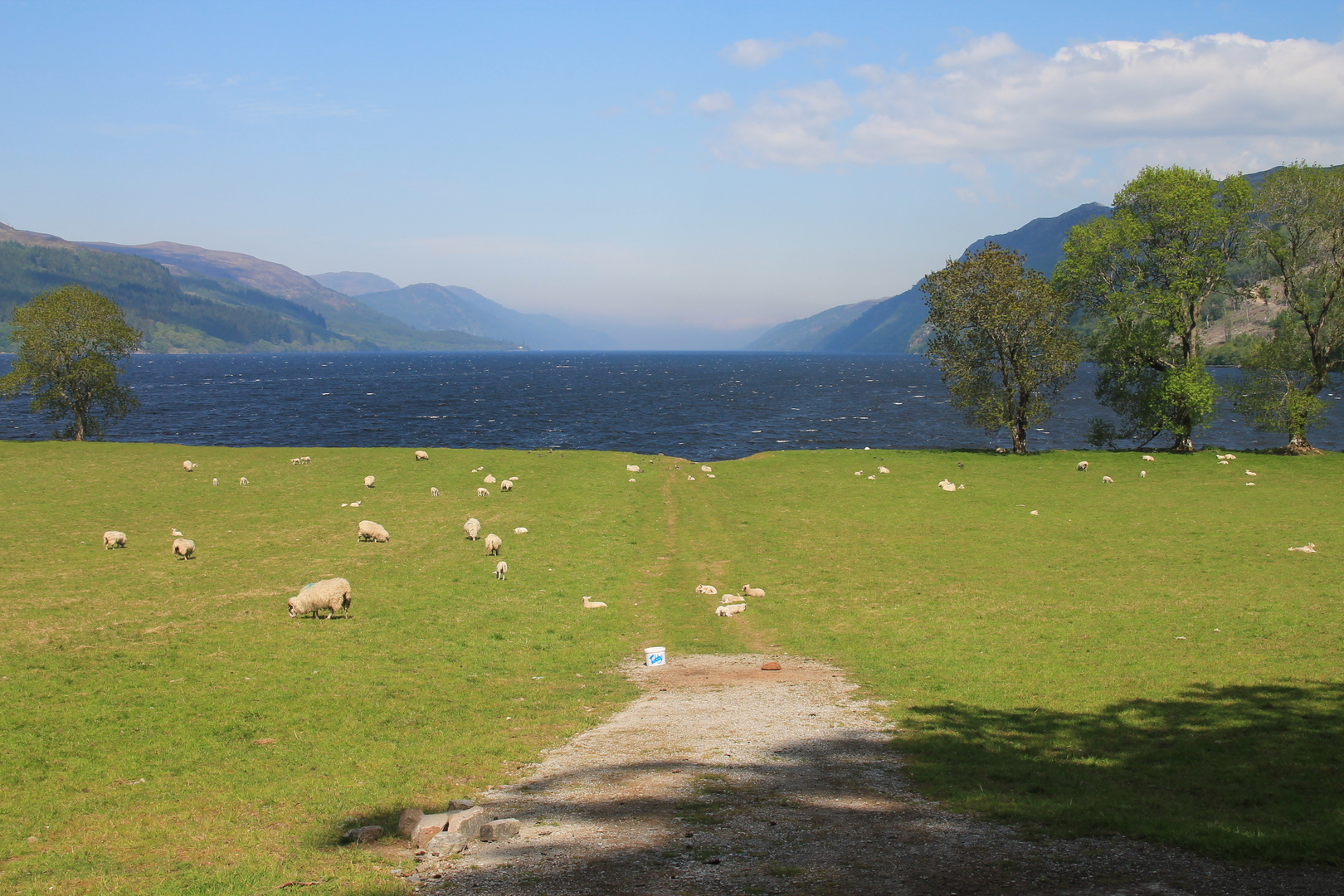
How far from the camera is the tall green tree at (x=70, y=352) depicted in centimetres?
6256

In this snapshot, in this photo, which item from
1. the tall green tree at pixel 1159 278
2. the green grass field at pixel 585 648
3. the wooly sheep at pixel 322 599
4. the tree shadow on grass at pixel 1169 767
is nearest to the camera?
the tree shadow on grass at pixel 1169 767

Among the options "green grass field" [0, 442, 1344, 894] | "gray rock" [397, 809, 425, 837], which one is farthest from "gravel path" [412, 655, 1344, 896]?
"gray rock" [397, 809, 425, 837]

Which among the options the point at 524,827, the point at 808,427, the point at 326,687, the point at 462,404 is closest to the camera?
the point at 524,827

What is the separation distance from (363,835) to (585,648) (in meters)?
10.9

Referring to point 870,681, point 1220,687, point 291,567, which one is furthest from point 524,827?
point 291,567

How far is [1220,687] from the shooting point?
51.2ft

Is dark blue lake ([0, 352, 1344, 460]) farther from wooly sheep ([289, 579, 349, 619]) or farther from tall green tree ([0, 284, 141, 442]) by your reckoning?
wooly sheep ([289, 579, 349, 619])

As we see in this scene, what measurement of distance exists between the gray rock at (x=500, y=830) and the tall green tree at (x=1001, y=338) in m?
52.6

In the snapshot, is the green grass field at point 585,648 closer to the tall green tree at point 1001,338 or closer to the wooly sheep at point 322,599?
the wooly sheep at point 322,599

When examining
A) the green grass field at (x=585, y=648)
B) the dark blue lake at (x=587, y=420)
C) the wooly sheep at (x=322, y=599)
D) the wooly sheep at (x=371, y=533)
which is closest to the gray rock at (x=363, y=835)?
the green grass field at (x=585, y=648)

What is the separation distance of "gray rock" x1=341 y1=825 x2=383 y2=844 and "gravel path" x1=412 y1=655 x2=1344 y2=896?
1379 millimetres

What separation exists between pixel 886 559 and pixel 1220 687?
14147mm

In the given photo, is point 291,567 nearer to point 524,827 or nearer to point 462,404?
point 524,827

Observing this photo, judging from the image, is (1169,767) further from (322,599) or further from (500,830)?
(322,599)
